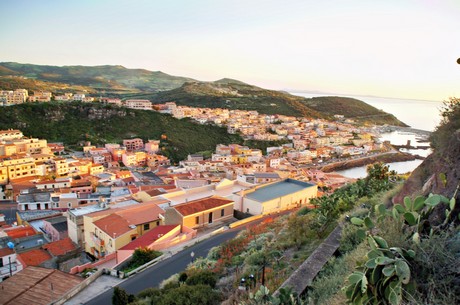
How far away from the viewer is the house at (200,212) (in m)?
13.0

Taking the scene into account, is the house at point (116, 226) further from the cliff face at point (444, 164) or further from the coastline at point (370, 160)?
the coastline at point (370, 160)

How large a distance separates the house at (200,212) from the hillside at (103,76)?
12726cm

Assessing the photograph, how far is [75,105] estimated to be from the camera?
5112 cm

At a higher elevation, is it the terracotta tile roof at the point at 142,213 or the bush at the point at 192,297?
the bush at the point at 192,297

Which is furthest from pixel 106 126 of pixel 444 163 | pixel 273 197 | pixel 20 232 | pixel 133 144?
pixel 444 163

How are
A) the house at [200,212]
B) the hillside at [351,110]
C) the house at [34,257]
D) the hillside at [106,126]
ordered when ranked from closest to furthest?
the house at [34,257]
the house at [200,212]
the hillside at [106,126]
the hillside at [351,110]

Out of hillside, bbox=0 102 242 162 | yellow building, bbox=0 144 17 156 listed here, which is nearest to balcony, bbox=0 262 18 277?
yellow building, bbox=0 144 17 156

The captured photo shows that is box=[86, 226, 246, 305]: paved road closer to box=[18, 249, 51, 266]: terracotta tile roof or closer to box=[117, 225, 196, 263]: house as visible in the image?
box=[117, 225, 196, 263]: house

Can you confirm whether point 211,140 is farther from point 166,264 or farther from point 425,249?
point 425,249

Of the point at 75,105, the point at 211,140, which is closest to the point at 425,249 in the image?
the point at 211,140

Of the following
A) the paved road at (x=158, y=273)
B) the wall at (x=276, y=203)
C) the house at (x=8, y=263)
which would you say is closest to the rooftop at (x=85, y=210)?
the house at (x=8, y=263)

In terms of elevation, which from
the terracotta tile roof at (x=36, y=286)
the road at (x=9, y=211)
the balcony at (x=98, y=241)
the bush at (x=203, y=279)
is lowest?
the road at (x=9, y=211)

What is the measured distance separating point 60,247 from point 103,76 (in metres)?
188

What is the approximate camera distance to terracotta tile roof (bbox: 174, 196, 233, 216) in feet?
43.5
